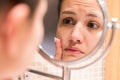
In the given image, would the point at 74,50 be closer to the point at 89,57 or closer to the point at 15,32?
the point at 89,57

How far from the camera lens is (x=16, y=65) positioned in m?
0.24

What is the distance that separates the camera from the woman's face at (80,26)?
2.21ft

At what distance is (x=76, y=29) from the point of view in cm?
68

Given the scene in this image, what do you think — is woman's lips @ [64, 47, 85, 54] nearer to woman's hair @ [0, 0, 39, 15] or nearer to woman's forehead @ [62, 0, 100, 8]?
woman's forehead @ [62, 0, 100, 8]

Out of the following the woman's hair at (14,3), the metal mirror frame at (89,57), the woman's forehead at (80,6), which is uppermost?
the woman's forehead at (80,6)

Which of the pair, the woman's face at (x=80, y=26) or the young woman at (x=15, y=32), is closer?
the young woman at (x=15, y=32)

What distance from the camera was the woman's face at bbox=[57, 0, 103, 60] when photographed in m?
0.67

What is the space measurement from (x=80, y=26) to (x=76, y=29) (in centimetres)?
1

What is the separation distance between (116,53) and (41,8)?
948 millimetres

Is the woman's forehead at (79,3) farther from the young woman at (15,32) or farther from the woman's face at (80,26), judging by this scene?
the young woman at (15,32)

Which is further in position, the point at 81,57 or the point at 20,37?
the point at 81,57

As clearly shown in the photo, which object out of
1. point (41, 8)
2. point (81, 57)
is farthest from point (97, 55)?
point (41, 8)

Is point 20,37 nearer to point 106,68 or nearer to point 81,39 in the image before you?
point 81,39

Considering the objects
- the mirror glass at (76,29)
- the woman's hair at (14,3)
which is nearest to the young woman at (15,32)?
the woman's hair at (14,3)
